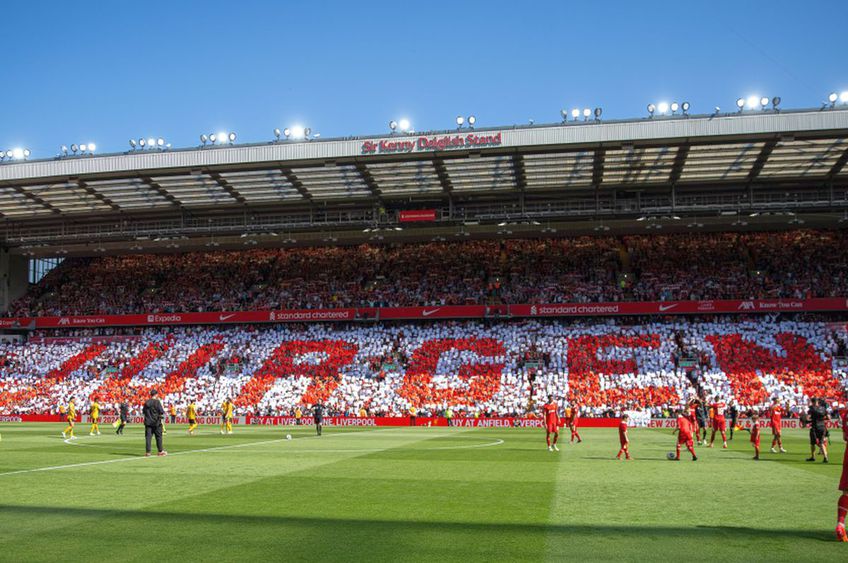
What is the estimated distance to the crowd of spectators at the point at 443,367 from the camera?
5081cm

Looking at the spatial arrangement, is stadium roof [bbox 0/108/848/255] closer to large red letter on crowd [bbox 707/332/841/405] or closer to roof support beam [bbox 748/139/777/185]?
roof support beam [bbox 748/139/777/185]

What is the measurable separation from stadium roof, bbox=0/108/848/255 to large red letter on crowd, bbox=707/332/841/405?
949 centimetres

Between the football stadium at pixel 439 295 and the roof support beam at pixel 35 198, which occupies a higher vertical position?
the roof support beam at pixel 35 198

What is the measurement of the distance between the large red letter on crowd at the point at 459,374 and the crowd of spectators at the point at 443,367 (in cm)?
11

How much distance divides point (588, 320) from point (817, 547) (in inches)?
2020

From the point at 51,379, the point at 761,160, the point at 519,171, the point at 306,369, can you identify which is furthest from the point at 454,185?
the point at 51,379

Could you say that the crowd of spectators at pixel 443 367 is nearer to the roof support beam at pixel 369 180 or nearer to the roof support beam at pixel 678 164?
the roof support beam at pixel 678 164

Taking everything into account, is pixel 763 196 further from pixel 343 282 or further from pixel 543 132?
pixel 343 282

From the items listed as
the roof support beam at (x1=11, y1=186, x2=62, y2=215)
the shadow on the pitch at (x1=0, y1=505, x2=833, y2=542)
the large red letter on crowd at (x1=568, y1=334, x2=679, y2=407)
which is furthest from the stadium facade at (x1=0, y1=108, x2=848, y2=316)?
the shadow on the pitch at (x1=0, y1=505, x2=833, y2=542)

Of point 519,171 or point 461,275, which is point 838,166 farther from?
point 461,275

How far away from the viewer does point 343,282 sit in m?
67.7

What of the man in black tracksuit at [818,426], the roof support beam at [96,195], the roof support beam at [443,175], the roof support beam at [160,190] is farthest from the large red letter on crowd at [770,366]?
the roof support beam at [96,195]

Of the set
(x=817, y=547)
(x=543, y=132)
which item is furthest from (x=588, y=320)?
(x=817, y=547)

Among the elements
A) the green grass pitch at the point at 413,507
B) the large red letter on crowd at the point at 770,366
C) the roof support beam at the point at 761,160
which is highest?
the roof support beam at the point at 761,160
